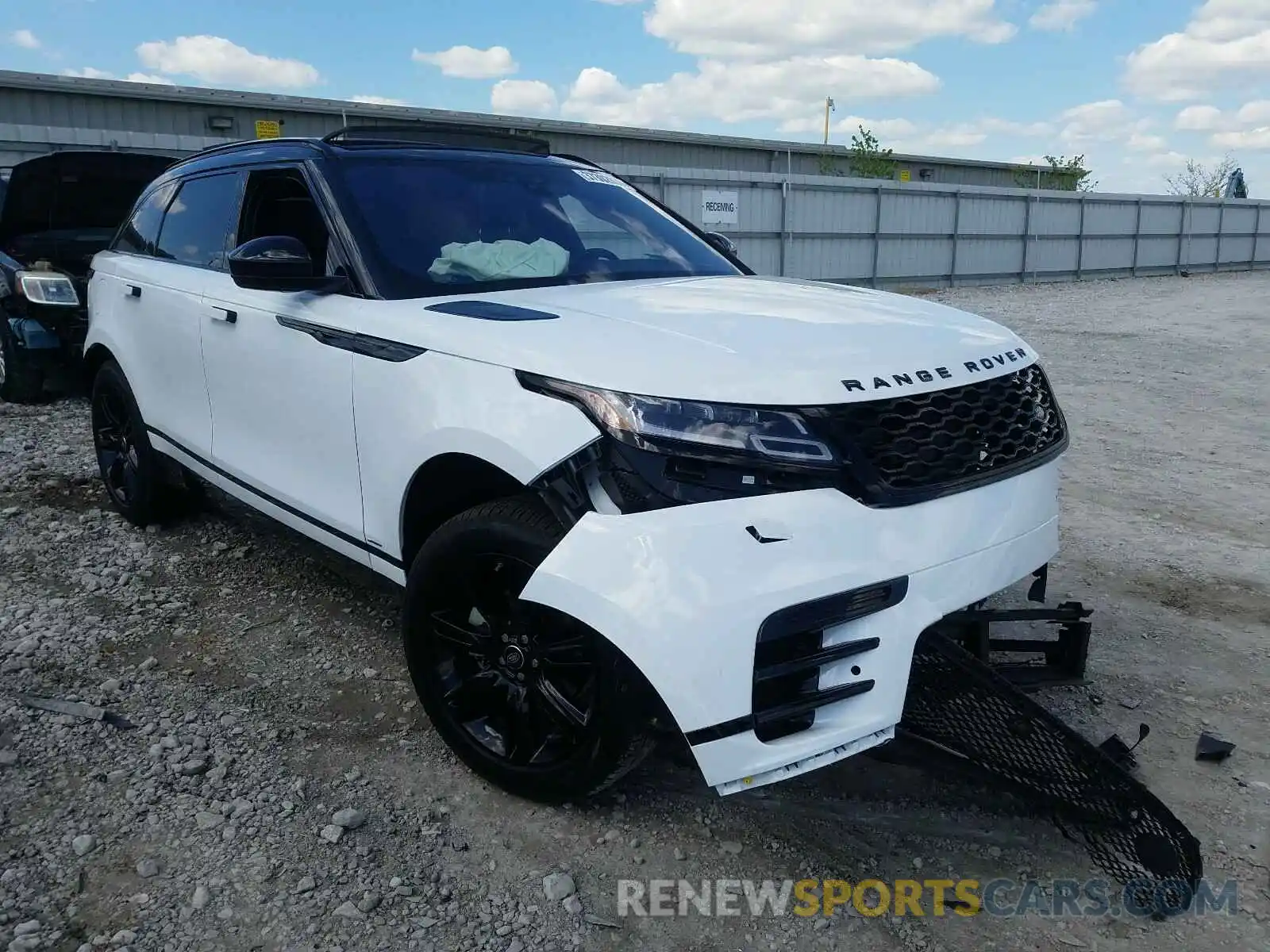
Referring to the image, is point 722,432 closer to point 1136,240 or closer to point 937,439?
point 937,439

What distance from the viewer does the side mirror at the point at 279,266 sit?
298 cm

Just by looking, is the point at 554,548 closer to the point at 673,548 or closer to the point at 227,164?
the point at 673,548

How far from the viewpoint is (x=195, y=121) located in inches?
766

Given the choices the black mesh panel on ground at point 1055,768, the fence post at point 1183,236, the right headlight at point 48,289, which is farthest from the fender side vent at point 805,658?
the fence post at point 1183,236

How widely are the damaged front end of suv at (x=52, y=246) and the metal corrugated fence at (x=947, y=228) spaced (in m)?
9.68

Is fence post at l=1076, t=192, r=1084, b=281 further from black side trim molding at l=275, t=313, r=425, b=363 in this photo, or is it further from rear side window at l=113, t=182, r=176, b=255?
black side trim molding at l=275, t=313, r=425, b=363

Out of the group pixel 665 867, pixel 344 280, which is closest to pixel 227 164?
pixel 344 280

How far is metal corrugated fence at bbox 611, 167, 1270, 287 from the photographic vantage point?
19.8 metres

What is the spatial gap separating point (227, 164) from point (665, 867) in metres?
3.29

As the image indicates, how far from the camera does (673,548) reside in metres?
2.11

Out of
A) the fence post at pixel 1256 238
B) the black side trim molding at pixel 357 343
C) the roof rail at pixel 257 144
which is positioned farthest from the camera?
the fence post at pixel 1256 238

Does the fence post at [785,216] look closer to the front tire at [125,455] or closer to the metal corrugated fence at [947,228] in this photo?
the metal corrugated fence at [947,228]

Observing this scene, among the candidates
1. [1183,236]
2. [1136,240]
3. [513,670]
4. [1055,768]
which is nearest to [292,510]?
[513,670]

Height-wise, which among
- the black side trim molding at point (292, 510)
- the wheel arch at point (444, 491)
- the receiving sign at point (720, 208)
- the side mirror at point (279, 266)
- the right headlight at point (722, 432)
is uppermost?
the receiving sign at point (720, 208)
